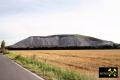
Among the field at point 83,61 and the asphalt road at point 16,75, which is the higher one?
the field at point 83,61

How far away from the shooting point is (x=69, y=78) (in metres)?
17.8

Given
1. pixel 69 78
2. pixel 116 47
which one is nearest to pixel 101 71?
pixel 69 78

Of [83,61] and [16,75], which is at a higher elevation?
[83,61]

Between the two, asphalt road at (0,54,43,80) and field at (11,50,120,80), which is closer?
asphalt road at (0,54,43,80)

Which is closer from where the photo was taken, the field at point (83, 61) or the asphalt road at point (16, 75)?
the asphalt road at point (16, 75)

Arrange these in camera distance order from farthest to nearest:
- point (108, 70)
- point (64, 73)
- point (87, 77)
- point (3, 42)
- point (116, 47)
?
point (116, 47) < point (3, 42) < point (64, 73) < point (87, 77) < point (108, 70)

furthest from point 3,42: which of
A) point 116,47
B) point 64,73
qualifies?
point 64,73

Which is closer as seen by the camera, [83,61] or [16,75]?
[16,75]

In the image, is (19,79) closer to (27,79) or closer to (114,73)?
(27,79)

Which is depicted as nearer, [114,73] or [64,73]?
[114,73]

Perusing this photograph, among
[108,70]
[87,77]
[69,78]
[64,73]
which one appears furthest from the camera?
[64,73]

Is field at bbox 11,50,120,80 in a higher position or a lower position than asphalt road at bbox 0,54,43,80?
higher

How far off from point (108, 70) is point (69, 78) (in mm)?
5492

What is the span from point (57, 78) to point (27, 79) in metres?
1.58
